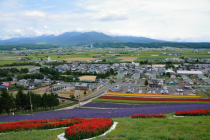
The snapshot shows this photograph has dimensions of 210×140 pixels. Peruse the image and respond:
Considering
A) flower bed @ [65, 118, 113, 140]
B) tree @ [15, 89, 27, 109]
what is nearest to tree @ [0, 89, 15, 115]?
tree @ [15, 89, 27, 109]

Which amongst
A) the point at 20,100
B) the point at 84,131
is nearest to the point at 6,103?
the point at 20,100

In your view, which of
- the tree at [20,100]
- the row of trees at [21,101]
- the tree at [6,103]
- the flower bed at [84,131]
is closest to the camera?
the flower bed at [84,131]

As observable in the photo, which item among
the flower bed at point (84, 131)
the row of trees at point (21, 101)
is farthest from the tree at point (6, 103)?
the flower bed at point (84, 131)

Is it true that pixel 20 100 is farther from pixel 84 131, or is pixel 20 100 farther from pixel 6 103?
pixel 84 131

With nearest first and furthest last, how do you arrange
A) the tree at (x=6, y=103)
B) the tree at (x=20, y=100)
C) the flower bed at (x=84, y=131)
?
the flower bed at (x=84, y=131), the tree at (x=6, y=103), the tree at (x=20, y=100)

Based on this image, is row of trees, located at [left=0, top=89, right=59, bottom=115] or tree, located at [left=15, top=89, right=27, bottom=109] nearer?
row of trees, located at [left=0, top=89, right=59, bottom=115]

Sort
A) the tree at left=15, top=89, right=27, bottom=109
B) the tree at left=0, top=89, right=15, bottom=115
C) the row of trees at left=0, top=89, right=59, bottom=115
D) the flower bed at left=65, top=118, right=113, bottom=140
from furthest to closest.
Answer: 1. the tree at left=15, top=89, right=27, bottom=109
2. the row of trees at left=0, top=89, right=59, bottom=115
3. the tree at left=0, top=89, right=15, bottom=115
4. the flower bed at left=65, top=118, right=113, bottom=140

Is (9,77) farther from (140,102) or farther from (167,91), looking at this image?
(167,91)

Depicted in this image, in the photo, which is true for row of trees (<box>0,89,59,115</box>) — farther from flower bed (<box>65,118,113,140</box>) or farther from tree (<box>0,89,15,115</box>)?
flower bed (<box>65,118,113,140</box>)

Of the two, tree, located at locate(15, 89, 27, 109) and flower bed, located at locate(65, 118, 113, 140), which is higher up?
flower bed, located at locate(65, 118, 113, 140)

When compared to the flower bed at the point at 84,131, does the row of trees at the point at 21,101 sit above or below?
below

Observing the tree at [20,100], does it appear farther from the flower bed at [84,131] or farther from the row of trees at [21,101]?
the flower bed at [84,131]
